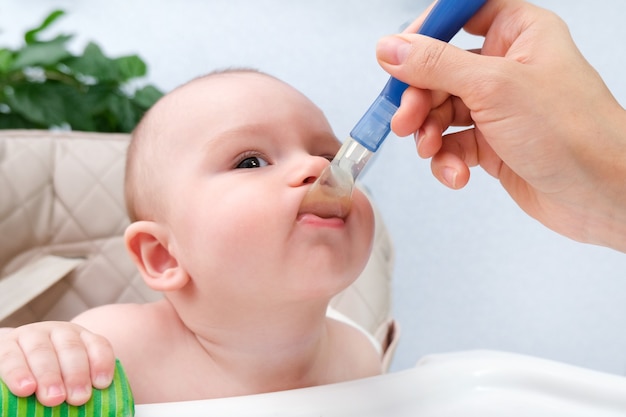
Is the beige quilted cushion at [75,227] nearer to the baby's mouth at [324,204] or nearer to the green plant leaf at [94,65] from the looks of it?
the green plant leaf at [94,65]

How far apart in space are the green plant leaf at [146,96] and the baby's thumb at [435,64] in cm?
128

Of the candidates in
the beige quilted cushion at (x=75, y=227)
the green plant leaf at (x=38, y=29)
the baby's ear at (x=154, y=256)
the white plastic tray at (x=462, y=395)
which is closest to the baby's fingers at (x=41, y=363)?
the white plastic tray at (x=462, y=395)

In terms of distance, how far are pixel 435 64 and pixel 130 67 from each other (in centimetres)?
140

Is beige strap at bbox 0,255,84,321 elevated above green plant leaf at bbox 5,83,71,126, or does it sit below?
below

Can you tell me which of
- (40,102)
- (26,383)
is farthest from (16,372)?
(40,102)

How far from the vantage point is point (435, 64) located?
2.45 ft

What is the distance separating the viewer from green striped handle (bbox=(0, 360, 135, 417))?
0.66 m

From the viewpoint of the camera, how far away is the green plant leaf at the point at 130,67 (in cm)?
196

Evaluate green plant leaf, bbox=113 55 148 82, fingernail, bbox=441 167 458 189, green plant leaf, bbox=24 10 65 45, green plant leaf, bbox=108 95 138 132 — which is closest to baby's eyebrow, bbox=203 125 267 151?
fingernail, bbox=441 167 458 189

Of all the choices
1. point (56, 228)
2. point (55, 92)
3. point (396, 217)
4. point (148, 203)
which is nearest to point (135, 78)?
point (55, 92)

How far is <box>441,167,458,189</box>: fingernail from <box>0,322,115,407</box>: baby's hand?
1.43 ft

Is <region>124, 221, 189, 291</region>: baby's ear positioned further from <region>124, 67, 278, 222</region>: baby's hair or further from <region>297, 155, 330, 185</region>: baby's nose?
<region>297, 155, 330, 185</region>: baby's nose

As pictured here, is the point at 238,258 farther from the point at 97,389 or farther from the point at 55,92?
the point at 55,92

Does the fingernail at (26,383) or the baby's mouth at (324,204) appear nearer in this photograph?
the fingernail at (26,383)
